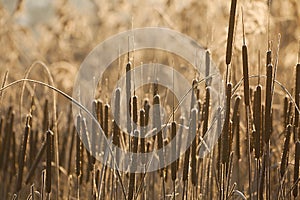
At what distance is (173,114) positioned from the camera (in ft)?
5.10

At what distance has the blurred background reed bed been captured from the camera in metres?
1.59

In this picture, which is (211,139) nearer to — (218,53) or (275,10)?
(218,53)

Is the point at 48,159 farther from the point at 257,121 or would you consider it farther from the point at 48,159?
the point at 257,121

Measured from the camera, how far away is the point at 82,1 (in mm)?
5160

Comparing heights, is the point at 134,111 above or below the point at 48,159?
above

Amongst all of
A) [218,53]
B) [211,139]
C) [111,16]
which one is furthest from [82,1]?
[211,139]

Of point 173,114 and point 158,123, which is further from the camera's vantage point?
point 158,123

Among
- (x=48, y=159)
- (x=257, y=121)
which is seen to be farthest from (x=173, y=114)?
(x=48, y=159)

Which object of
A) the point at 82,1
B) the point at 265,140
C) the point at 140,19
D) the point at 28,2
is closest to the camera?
the point at 265,140

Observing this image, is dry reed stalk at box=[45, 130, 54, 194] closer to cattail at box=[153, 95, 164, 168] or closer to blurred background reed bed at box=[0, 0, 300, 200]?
blurred background reed bed at box=[0, 0, 300, 200]

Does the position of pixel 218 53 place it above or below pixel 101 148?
above

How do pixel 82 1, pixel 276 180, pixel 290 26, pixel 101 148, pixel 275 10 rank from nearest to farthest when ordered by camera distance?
pixel 101 148, pixel 276 180, pixel 290 26, pixel 275 10, pixel 82 1

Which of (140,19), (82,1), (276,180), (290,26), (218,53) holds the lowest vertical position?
(276,180)

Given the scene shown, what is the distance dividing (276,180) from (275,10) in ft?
5.93
